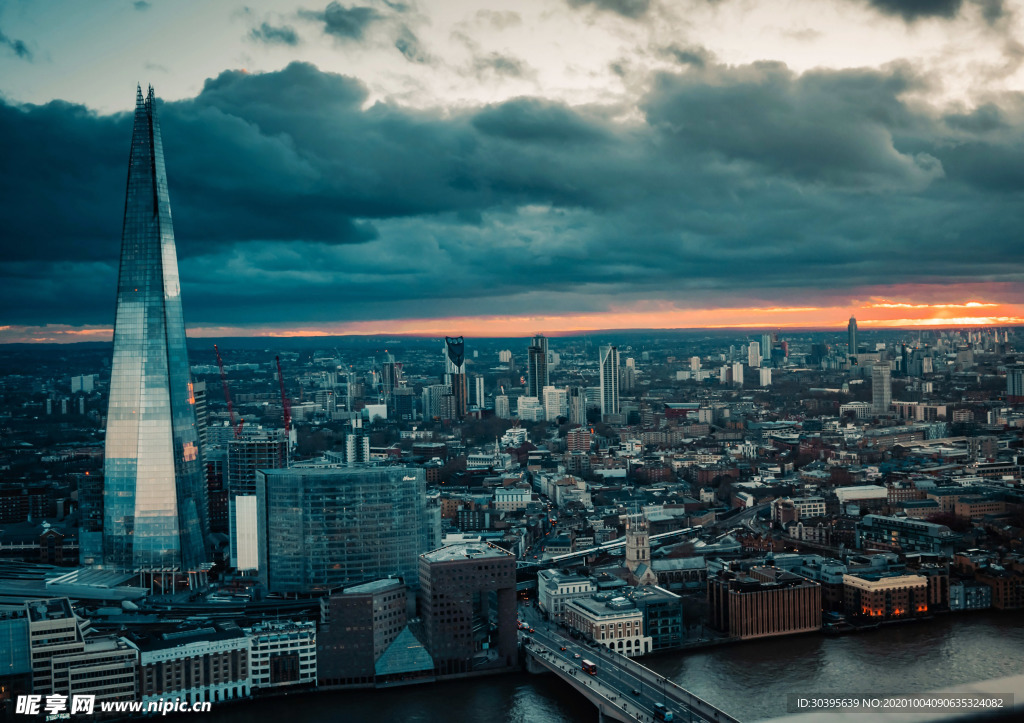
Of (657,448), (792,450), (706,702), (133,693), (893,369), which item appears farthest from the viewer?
(893,369)

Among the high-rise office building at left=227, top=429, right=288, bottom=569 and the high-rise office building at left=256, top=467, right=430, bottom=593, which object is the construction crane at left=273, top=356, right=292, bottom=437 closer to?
the high-rise office building at left=227, top=429, right=288, bottom=569

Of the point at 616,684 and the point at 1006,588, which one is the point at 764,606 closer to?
the point at 616,684

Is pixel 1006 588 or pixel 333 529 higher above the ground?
pixel 333 529

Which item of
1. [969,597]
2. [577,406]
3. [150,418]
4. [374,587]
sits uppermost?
[150,418]

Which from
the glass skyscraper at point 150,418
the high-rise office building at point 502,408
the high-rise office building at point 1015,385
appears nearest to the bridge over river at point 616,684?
the glass skyscraper at point 150,418

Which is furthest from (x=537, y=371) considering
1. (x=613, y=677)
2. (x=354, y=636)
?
(x=613, y=677)

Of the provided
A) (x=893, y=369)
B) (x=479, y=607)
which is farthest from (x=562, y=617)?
(x=893, y=369)

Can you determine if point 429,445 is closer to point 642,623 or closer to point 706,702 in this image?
point 642,623
